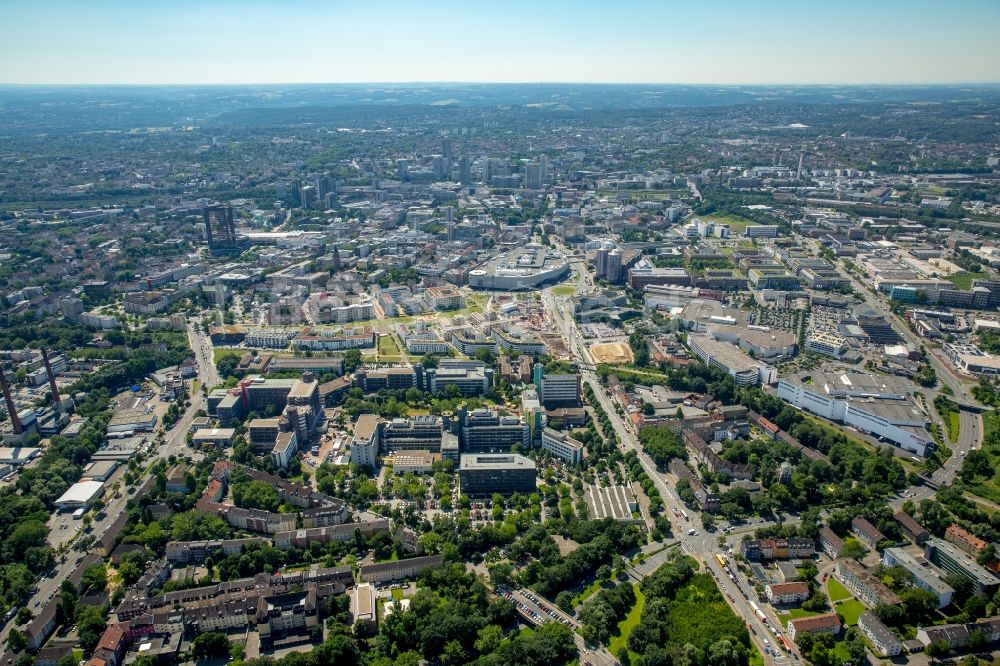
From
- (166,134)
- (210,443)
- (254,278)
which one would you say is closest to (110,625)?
(210,443)

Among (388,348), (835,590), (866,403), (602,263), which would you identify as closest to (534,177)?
(602,263)

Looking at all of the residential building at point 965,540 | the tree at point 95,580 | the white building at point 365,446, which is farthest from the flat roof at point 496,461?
the residential building at point 965,540

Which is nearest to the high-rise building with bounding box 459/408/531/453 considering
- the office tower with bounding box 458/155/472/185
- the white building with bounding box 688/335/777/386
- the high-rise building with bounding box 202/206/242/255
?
the white building with bounding box 688/335/777/386

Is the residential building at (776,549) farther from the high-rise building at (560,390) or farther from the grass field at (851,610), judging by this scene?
the high-rise building at (560,390)

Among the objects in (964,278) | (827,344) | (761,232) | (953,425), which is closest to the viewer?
(953,425)

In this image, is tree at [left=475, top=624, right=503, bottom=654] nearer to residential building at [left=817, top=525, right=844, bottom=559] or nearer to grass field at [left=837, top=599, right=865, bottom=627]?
grass field at [left=837, top=599, right=865, bottom=627]

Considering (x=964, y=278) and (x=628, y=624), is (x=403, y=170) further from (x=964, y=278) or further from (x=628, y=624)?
(x=628, y=624)
